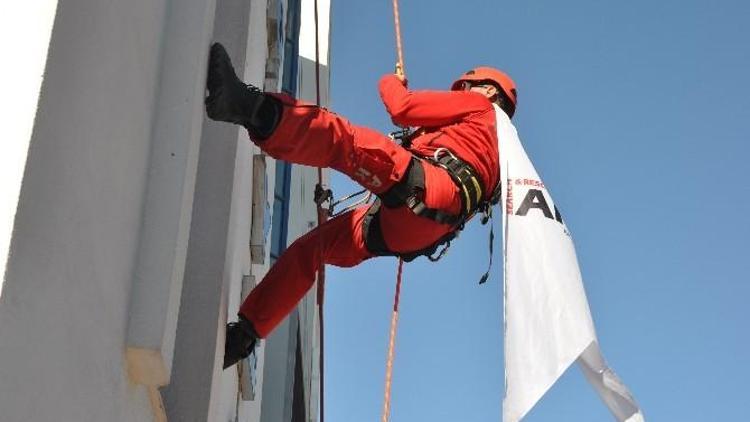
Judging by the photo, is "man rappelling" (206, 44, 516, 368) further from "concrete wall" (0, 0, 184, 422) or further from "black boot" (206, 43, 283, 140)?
"concrete wall" (0, 0, 184, 422)

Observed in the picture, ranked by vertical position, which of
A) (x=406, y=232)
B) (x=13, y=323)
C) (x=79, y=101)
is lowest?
(x=13, y=323)

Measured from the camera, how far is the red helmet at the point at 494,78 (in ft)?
16.6

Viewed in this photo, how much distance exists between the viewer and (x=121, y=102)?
251 cm

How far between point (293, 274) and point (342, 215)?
460mm

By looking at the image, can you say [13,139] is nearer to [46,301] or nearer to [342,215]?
[46,301]

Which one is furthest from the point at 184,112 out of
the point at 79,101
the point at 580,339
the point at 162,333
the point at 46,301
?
the point at 580,339

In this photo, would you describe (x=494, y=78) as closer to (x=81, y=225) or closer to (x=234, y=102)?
(x=234, y=102)

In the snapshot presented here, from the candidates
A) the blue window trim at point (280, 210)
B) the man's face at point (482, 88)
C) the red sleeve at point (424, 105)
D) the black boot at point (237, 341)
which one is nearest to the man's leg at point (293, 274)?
the black boot at point (237, 341)

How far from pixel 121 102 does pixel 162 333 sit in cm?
64

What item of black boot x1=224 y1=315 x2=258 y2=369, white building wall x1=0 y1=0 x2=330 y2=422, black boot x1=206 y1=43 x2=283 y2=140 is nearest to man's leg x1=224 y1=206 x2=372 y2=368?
black boot x1=224 y1=315 x2=258 y2=369

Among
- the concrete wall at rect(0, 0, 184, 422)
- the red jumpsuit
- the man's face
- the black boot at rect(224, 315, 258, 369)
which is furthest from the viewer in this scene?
the man's face

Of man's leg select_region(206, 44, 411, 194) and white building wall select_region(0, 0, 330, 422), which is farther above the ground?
man's leg select_region(206, 44, 411, 194)

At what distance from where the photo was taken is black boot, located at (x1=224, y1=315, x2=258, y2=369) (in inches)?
A: 169

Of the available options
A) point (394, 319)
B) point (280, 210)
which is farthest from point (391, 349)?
point (280, 210)
